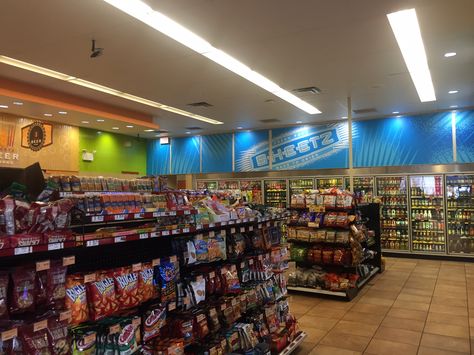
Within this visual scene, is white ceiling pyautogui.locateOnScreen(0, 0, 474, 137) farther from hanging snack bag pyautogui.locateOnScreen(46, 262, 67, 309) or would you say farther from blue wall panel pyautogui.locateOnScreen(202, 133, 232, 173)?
blue wall panel pyautogui.locateOnScreen(202, 133, 232, 173)

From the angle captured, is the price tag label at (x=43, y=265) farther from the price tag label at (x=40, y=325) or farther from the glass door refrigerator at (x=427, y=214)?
the glass door refrigerator at (x=427, y=214)

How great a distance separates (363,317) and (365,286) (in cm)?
165

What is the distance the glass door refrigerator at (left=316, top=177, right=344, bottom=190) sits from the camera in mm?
10117

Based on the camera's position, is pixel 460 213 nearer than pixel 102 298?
No

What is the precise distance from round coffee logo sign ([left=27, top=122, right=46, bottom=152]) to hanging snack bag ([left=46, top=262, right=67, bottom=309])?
24.6 ft

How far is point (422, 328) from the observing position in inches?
181

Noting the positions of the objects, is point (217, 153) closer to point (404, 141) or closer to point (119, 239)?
point (404, 141)

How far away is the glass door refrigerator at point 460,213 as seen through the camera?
8.73 m

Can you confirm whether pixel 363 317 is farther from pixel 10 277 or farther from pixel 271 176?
pixel 271 176

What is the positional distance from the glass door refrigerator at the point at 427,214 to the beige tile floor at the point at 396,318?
1885 millimetres

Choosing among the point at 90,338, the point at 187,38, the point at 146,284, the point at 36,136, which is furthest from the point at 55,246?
the point at 36,136

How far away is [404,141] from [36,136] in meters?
8.54

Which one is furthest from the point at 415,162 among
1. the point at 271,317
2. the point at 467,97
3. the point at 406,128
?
the point at 271,317

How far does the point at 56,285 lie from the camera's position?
6.68ft
